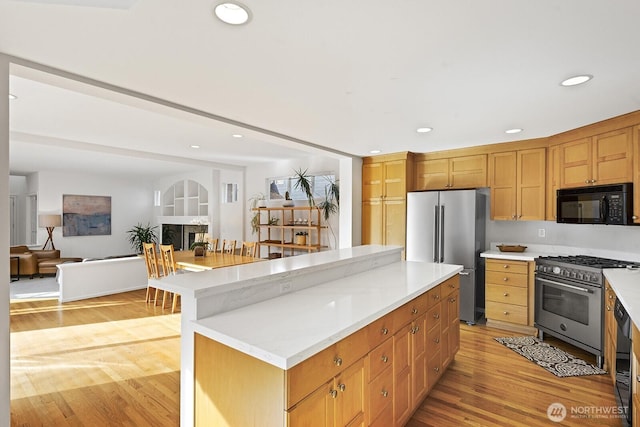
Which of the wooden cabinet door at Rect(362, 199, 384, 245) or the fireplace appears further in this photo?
the fireplace

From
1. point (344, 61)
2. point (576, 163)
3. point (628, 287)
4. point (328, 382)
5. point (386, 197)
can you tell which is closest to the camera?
point (328, 382)

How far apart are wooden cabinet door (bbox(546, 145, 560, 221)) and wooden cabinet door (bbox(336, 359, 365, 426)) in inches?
135

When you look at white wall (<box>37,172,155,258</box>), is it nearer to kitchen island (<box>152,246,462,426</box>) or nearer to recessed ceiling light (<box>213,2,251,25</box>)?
kitchen island (<box>152,246,462,426</box>)

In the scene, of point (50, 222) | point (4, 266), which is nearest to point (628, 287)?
point (4, 266)

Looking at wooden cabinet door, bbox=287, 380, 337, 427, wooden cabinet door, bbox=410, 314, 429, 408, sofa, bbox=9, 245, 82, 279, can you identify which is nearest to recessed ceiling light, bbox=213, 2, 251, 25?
wooden cabinet door, bbox=287, 380, 337, 427

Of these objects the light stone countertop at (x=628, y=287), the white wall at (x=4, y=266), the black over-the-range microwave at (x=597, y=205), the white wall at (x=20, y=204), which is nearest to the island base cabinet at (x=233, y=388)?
the white wall at (x=4, y=266)

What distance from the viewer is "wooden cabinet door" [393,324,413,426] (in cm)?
193

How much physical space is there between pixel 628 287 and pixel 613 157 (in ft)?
4.79

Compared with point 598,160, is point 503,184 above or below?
below

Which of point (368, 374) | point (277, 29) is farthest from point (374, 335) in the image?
point (277, 29)

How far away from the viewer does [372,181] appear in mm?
5117

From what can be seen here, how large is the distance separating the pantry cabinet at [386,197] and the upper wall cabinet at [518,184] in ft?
3.67

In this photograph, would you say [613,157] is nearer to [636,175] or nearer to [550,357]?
[636,175]

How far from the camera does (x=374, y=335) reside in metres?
→ 1.72
